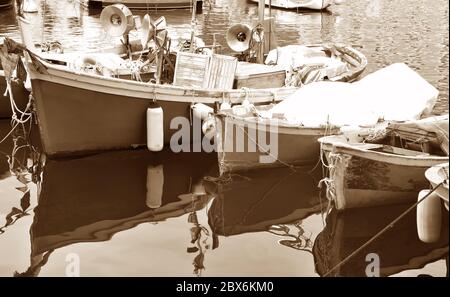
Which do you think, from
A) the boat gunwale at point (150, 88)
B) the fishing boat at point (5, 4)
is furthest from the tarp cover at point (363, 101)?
the fishing boat at point (5, 4)

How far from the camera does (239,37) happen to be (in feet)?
60.4

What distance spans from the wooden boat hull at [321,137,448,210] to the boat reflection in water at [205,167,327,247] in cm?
95

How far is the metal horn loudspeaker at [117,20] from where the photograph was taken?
17516 mm

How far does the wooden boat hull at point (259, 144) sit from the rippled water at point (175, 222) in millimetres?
289

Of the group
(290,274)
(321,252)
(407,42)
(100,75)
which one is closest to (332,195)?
(321,252)

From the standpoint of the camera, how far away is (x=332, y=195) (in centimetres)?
1262

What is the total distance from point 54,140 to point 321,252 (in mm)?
6981

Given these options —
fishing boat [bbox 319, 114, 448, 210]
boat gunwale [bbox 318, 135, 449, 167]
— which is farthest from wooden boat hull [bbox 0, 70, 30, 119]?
boat gunwale [bbox 318, 135, 449, 167]

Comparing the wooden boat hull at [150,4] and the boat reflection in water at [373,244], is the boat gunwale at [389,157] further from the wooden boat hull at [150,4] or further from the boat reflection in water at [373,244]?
the wooden boat hull at [150,4]

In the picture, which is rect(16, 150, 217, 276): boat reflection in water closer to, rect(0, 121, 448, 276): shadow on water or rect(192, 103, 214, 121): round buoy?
rect(0, 121, 448, 276): shadow on water

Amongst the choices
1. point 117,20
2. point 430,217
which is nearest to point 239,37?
point 117,20

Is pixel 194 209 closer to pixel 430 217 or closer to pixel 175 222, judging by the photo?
pixel 175 222

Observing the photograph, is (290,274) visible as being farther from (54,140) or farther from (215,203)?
(54,140)

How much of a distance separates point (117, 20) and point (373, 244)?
32.4 feet
